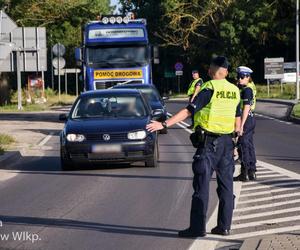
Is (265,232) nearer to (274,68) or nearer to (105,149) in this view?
(105,149)

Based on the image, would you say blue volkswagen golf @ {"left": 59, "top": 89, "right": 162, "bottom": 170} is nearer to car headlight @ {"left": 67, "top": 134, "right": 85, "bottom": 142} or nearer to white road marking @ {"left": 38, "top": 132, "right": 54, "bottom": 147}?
car headlight @ {"left": 67, "top": 134, "right": 85, "bottom": 142}

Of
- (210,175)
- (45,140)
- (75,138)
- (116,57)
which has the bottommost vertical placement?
(45,140)

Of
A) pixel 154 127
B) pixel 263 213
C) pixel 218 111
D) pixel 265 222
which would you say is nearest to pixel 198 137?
pixel 218 111

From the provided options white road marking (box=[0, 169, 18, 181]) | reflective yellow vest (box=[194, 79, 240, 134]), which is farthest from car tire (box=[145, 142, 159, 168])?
reflective yellow vest (box=[194, 79, 240, 134])

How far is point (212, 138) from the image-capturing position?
23.2ft

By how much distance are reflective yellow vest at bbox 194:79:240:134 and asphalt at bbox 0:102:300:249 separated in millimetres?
1198

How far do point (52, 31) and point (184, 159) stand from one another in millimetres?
48003

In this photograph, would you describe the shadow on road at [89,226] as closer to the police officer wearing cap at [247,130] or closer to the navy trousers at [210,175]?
the navy trousers at [210,175]

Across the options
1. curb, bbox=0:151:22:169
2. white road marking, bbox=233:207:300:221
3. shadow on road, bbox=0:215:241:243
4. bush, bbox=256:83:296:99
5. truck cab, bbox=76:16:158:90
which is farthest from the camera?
bush, bbox=256:83:296:99

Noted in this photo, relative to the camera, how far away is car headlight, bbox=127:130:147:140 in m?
12.6

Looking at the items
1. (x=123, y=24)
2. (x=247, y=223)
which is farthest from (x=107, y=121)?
(x=123, y=24)

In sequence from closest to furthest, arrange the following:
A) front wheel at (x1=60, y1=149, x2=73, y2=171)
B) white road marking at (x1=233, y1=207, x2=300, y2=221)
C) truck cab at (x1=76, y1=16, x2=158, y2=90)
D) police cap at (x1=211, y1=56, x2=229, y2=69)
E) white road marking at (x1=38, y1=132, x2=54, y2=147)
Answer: police cap at (x1=211, y1=56, x2=229, y2=69), white road marking at (x1=233, y1=207, x2=300, y2=221), front wheel at (x1=60, y1=149, x2=73, y2=171), white road marking at (x1=38, y1=132, x2=54, y2=147), truck cab at (x1=76, y1=16, x2=158, y2=90)

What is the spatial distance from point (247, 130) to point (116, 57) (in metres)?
14.2

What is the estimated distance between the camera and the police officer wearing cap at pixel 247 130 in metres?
10.8
